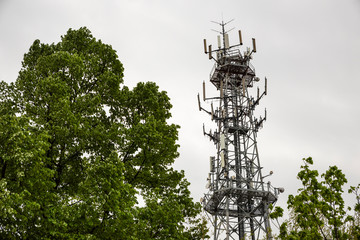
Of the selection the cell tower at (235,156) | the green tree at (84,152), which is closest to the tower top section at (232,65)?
the cell tower at (235,156)

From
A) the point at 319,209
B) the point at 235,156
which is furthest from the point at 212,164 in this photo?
the point at 319,209

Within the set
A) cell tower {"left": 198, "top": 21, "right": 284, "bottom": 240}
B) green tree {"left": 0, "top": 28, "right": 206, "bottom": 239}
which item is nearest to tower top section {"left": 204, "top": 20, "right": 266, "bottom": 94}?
cell tower {"left": 198, "top": 21, "right": 284, "bottom": 240}

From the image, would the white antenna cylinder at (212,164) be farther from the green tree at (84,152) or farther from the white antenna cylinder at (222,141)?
the green tree at (84,152)

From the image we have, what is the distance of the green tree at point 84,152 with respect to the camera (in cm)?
1063

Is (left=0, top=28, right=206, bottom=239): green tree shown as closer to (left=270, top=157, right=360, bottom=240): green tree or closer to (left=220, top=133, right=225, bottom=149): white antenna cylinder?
(left=270, top=157, right=360, bottom=240): green tree

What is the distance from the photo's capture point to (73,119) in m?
12.6

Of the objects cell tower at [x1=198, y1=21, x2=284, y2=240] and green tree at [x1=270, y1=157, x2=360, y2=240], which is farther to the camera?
cell tower at [x1=198, y1=21, x2=284, y2=240]

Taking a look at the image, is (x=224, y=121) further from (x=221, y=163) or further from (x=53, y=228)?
(x=53, y=228)

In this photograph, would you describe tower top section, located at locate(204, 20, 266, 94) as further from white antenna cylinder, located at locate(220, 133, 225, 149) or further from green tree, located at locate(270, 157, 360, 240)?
green tree, located at locate(270, 157, 360, 240)

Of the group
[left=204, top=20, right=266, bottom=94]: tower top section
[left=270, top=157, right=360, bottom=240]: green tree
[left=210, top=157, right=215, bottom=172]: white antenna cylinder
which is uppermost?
[left=204, top=20, right=266, bottom=94]: tower top section

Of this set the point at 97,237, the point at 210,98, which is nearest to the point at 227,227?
the point at 210,98

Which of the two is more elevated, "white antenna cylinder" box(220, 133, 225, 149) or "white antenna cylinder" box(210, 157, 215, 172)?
"white antenna cylinder" box(220, 133, 225, 149)

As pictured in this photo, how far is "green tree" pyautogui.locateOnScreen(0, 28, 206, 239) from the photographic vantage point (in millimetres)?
10633

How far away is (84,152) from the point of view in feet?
45.3
